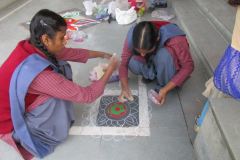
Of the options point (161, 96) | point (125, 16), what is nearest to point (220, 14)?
point (125, 16)

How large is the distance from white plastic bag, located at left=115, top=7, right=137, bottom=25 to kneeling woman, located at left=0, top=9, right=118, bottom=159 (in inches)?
75.7

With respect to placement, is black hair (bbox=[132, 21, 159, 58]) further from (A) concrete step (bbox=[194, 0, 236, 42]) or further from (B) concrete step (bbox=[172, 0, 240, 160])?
(A) concrete step (bbox=[194, 0, 236, 42])

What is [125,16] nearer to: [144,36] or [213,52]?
[213,52]

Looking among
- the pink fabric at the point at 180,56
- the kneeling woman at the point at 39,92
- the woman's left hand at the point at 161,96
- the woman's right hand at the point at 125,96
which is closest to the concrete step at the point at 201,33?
the pink fabric at the point at 180,56

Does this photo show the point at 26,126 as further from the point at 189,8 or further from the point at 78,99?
the point at 189,8

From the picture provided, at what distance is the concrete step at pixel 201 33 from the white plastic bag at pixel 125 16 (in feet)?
2.18

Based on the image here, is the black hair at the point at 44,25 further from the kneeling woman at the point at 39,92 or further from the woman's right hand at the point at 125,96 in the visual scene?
the woman's right hand at the point at 125,96

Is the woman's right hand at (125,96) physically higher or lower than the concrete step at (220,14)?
lower

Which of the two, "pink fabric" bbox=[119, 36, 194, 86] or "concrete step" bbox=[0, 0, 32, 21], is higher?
"pink fabric" bbox=[119, 36, 194, 86]

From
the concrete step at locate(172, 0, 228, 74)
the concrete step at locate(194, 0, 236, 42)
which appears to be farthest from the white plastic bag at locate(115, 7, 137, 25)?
the concrete step at locate(194, 0, 236, 42)

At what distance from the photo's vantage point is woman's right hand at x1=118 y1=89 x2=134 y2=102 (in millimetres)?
1892

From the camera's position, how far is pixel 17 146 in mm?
1552

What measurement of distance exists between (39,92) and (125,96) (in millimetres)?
754

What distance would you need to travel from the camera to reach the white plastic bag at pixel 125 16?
3.35m
